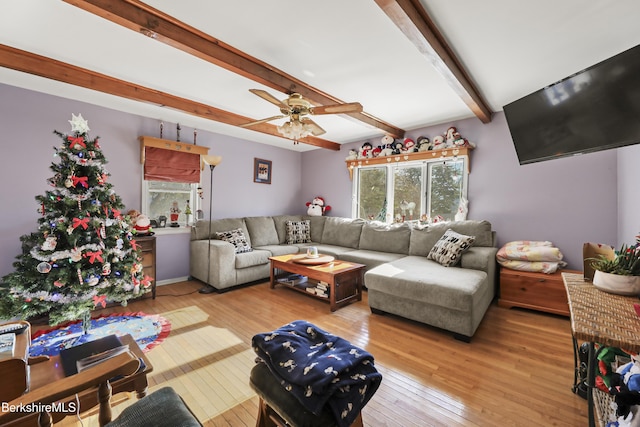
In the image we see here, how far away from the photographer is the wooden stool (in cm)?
105

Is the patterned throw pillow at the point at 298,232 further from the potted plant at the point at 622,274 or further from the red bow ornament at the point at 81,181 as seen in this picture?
the potted plant at the point at 622,274

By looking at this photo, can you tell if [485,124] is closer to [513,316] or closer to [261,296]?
[513,316]

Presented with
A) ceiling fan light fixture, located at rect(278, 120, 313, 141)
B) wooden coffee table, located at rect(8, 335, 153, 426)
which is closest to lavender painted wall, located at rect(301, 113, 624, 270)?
ceiling fan light fixture, located at rect(278, 120, 313, 141)

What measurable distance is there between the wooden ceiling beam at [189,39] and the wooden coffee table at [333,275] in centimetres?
184

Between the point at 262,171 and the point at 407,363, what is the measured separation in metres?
3.91

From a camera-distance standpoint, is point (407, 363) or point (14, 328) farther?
point (407, 363)

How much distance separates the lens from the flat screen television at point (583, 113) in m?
1.31

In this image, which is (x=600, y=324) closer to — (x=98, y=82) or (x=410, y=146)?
(x=410, y=146)

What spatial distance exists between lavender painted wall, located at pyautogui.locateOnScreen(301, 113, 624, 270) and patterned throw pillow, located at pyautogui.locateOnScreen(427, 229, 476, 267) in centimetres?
66

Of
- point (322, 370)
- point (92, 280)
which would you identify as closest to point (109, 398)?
A: point (322, 370)

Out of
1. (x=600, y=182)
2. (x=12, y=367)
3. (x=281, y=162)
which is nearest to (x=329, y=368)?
(x=12, y=367)

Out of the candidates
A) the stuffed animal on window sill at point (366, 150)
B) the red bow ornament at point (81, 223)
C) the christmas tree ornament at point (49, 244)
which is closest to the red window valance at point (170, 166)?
the red bow ornament at point (81, 223)

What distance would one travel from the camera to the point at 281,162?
5.36m

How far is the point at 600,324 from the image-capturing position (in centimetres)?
105
